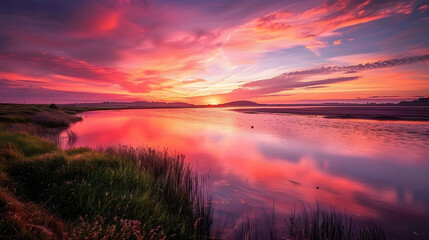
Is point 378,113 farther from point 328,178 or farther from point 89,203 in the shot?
point 89,203

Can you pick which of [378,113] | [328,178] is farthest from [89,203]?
[378,113]

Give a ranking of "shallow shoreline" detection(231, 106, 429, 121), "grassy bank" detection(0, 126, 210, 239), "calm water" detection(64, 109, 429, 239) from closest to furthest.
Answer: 1. "grassy bank" detection(0, 126, 210, 239)
2. "calm water" detection(64, 109, 429, 239)
3. "shallow shoreline" detection(231, 106, 429, 121)

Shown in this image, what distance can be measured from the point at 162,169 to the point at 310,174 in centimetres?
1051

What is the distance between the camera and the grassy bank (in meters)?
4.31

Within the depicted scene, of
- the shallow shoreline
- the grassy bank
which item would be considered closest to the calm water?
the grassy bank

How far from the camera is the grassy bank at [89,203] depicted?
431 cm

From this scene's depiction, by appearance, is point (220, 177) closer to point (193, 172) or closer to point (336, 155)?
point (193, 172)

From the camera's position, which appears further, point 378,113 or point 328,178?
point 378,113

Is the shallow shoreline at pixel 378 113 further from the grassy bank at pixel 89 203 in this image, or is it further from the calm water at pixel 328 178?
the grassy bank at pixel 89 203

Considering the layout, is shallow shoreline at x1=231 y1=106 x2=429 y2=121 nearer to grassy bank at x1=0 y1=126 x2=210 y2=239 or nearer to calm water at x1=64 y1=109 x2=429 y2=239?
calm water at x1=64 y1=109 x2=429 y2=239

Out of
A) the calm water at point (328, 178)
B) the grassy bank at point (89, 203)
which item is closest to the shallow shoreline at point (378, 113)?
the calm water at point (328, 178)

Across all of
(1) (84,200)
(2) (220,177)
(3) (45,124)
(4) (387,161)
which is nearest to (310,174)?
(2) (220,177)

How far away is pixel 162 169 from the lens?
36.7 feet

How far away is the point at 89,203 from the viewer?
576 cm
